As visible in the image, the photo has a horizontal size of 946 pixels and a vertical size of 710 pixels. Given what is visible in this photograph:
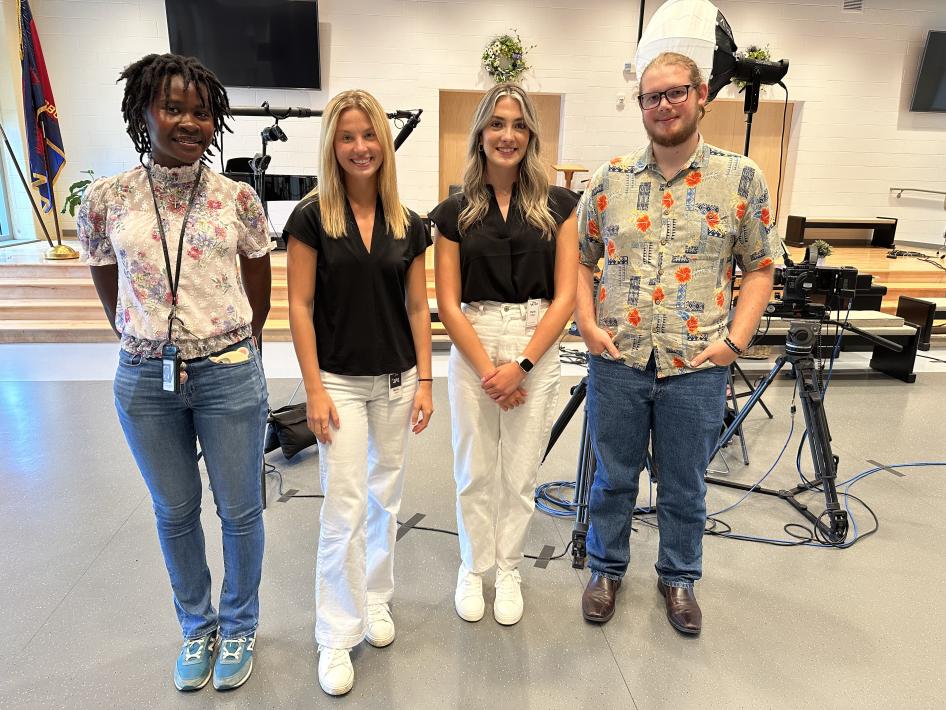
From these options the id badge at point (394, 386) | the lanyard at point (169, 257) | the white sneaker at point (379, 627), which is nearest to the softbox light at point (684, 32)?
the id badge at point (394, 386)

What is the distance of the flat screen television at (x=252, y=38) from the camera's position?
7668mm

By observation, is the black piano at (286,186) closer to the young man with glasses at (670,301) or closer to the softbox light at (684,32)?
the softbox light at (684,32)

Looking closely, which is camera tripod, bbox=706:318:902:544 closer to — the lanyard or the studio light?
the studio light

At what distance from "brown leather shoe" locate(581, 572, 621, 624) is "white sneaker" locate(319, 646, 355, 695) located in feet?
2.43

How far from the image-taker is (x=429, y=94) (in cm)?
828

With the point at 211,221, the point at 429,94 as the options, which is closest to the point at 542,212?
the point at 211,221

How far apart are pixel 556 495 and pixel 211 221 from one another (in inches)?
75.5

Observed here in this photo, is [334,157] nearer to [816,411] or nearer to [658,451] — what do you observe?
[658,451]

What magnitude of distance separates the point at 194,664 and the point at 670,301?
1.62 m

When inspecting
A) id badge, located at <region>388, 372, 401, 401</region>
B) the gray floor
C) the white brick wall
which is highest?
the white brick wall

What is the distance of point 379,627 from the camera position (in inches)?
71.9

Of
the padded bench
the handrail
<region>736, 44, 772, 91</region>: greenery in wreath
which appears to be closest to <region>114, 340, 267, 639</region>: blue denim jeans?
<region>736, 44, 772, 91</region>: greenery in wreath

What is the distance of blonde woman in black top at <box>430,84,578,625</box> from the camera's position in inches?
68.5

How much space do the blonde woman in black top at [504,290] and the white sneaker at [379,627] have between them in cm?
40
